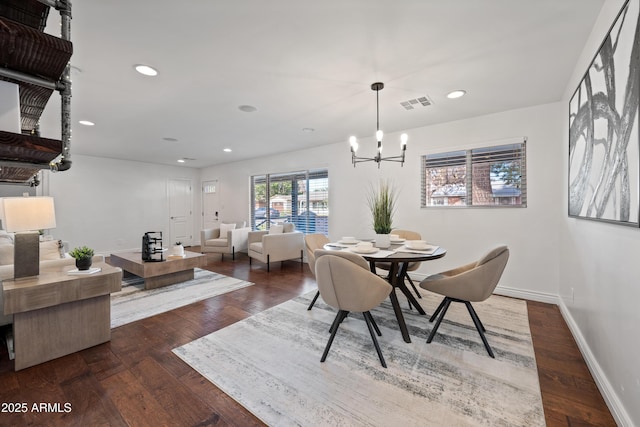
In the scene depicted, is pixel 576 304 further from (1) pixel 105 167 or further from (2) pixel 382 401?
(1) pixel 105 167

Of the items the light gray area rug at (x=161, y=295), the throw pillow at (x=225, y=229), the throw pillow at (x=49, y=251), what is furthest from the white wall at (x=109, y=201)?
the throw pillow at (x=49, y=251)

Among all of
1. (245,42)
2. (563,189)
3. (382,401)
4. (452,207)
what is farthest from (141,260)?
(563,189)

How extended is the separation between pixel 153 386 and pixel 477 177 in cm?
420

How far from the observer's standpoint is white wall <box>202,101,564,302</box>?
127 inches

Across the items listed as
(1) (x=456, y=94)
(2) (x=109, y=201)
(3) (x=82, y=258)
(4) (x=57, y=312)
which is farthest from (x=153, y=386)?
(2) (x=109, y=201)

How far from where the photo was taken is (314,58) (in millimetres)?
2258

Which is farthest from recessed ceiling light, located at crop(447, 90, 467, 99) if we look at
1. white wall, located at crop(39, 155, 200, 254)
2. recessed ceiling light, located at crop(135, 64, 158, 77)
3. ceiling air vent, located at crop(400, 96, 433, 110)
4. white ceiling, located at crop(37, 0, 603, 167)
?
white wall, located at crop(39, 155, 200, 254)

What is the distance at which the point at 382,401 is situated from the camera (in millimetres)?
1623

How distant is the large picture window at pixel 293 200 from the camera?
18.0ft

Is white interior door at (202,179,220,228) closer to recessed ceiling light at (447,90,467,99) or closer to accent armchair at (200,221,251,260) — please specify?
accent armchair at (200,221,251,260)

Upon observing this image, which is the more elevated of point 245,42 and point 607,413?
point 245,42

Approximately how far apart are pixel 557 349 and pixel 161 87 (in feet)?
14.4

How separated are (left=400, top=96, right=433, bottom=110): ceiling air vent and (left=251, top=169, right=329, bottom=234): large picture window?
2.31m

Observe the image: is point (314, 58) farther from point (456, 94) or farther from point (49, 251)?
point (49, 251)
